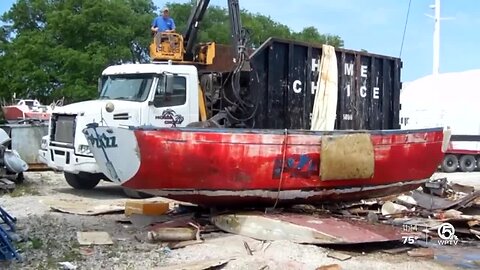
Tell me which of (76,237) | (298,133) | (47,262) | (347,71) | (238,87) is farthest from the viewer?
(347,71)

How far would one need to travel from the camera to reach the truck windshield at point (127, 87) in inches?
508

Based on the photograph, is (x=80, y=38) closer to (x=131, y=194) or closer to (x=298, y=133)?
(x=131, y=194)

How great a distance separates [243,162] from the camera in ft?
30.8

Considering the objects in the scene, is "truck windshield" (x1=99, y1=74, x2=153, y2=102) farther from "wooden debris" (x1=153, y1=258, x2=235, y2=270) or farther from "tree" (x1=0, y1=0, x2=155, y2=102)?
"tree" (x1=0, y1=0, x2=155, y2=102)

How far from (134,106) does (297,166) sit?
4.31 meters

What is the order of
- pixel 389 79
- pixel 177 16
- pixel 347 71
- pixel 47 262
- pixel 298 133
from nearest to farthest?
pixel 47 262 → pixel 298 133 → pixel 347 71 → pixel 389 79 → pixel 177 16

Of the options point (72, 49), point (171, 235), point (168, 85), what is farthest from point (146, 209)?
point (72, 49)

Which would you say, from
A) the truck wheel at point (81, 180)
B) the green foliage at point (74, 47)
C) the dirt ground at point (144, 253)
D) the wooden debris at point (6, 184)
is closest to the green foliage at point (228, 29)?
the green foliage at point (74, 47)

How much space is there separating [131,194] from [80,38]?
94.5 ft

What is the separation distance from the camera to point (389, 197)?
41.9 feet

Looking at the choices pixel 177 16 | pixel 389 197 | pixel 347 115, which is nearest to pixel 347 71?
pixel 347 115

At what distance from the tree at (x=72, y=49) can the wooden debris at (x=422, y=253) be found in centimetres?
3062

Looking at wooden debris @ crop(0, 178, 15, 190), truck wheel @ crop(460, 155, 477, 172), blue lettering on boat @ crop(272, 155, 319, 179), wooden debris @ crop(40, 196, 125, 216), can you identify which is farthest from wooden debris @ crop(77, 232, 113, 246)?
truck wheel @ crop(460, 155, 477, 172)

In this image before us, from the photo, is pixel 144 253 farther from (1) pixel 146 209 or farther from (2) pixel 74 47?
(2) pixel 74 47
